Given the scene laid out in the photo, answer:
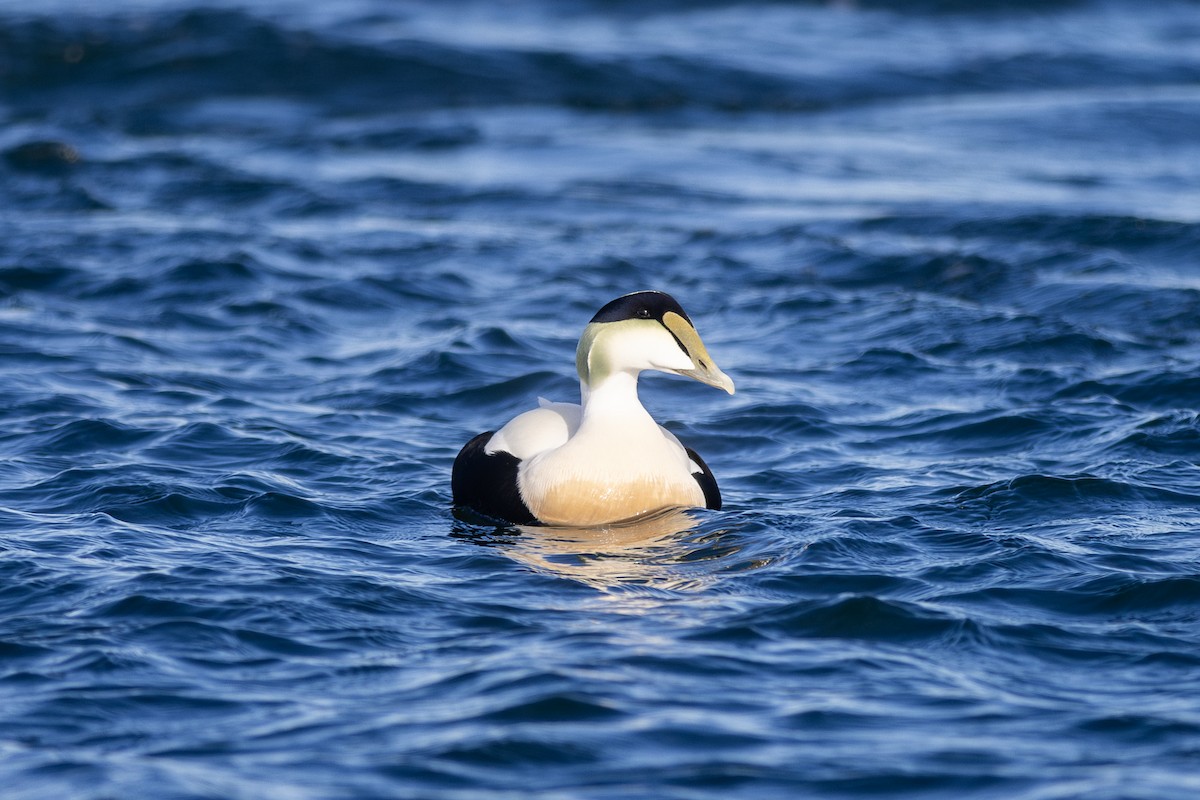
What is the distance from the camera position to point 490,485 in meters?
6.87

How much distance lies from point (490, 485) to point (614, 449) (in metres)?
0.53

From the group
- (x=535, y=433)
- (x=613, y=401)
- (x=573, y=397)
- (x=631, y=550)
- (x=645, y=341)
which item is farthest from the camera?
(x=573, y=397)

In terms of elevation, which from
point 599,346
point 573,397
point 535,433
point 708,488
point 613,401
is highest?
point 599,346

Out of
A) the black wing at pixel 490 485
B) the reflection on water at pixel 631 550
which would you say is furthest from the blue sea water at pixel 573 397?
the black wing at pixel 490 485

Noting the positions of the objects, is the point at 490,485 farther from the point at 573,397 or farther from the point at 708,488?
the point at 573,397

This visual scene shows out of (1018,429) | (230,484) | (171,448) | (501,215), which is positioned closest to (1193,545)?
(1018,429)

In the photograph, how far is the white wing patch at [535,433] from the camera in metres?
6.96

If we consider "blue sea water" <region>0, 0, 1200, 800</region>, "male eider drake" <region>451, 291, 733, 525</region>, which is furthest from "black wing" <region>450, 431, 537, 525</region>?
"blue sea water" <region>0, 0, 1200, 800</region>

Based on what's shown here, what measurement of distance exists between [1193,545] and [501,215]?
26.4 feet

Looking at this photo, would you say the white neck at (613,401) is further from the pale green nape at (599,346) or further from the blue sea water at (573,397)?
the blue sea water at (573,397)

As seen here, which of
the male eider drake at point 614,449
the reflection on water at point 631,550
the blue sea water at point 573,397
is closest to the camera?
the blue sea water at point 573,397

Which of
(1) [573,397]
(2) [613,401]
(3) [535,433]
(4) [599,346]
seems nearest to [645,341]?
(4) [599,346]

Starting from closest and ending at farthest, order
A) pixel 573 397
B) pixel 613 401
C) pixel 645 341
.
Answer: pixel 645 341, pixel 613 401, pixel 573 397

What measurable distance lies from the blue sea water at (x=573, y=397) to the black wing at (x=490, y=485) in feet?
0.44
